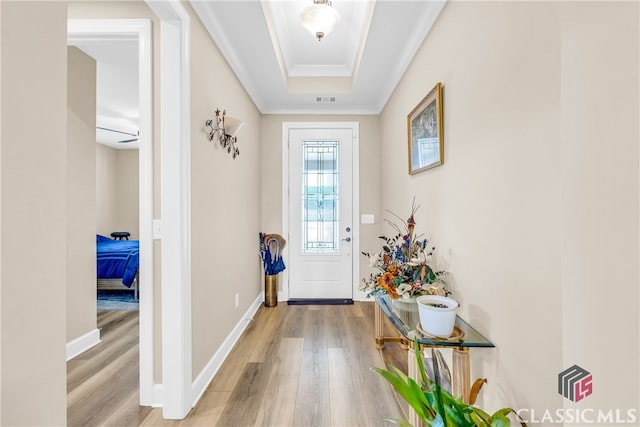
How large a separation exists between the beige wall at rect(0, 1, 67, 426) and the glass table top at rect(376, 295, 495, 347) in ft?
3.75

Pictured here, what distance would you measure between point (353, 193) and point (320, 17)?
213 cm

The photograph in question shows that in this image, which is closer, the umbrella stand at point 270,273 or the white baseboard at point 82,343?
the white baseboard at point 82,343

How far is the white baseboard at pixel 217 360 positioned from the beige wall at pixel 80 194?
1237mm

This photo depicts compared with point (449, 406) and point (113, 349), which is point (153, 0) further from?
point (113, 349)

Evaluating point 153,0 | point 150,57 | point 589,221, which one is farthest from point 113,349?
point 589,221

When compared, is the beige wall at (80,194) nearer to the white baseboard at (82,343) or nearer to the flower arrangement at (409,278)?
the white baseboard at (82,343)

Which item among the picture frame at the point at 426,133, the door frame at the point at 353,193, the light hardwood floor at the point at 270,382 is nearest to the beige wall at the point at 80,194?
the light hardwood floor at the point at 270,382

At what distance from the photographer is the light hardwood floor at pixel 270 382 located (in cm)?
163

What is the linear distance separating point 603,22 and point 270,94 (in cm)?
307

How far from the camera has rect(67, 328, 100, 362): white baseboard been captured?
2.27m

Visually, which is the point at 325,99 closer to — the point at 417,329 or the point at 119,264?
the point at 417,329

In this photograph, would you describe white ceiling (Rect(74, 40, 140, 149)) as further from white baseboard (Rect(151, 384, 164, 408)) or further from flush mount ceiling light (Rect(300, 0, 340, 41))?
white baseboard (Rect(151, 384, 164, 408))

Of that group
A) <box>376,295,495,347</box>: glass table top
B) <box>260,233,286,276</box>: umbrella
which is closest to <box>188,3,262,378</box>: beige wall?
<box>260,233,286,276</box>: umbrella

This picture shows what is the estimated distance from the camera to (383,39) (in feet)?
7.29
